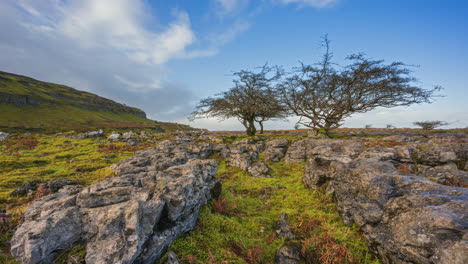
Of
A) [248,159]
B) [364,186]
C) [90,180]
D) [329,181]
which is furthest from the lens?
[248,159]

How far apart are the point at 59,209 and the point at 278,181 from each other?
11.0 m

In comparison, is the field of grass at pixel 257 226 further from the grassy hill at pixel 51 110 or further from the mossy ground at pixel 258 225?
the grassy hill at pixel 51 110

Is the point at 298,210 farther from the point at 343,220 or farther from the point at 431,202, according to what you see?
the point at 431,202

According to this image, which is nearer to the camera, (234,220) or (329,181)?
(234,220)

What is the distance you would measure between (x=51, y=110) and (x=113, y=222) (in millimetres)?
142641

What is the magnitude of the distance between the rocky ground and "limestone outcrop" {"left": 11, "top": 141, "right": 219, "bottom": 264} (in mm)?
24

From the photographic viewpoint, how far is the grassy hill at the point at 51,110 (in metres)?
73.9

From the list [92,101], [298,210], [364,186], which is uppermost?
[92,101]

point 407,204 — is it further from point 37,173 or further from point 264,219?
point 37,173

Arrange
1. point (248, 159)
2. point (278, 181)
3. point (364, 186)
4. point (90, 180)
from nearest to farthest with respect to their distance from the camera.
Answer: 1. point (364, 186)
2. point (90, 180)
3. point (278, 181)
4. point (248, 159)

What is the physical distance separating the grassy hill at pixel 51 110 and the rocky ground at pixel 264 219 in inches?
3024

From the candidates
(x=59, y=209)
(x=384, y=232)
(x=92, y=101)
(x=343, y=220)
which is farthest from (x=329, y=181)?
(x=92, y=101)

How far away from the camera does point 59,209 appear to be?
505 cm

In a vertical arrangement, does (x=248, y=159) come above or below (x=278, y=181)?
above
